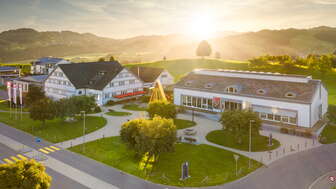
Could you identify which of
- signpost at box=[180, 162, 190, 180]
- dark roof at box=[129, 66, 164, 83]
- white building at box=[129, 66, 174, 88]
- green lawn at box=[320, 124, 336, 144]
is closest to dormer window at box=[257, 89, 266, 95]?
green lawn at box=[320, 124, 336, 144]

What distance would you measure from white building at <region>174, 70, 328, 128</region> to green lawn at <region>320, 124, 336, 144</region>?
2349mm

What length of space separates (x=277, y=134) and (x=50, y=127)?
40.8 metres

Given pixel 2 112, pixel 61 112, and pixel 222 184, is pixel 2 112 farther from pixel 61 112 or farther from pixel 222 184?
pixel 222 184

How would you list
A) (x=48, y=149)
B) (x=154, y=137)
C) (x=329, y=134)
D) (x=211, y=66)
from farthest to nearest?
(x=211, y=66), (x=329, y=134), (x=48, y=149), (x=154, y=137)

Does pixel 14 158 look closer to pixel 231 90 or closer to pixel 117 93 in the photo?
pixel 231 90

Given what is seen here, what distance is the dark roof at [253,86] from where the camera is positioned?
169 feet

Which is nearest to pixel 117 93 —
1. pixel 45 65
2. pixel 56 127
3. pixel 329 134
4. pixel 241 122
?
pixel 56 127

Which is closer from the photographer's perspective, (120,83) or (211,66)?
(120,83)

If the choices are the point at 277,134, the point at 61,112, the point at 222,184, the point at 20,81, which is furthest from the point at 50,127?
the point at 20,81

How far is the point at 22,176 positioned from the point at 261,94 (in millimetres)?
44727

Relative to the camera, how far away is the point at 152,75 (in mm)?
95125

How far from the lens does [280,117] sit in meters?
52.4

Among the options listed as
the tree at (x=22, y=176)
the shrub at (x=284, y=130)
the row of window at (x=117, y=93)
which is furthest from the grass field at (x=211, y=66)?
the tree at (x=22, y=176)

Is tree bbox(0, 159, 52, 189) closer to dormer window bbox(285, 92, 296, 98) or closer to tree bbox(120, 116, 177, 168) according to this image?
tree bbox(120, 116, 177, 168)
